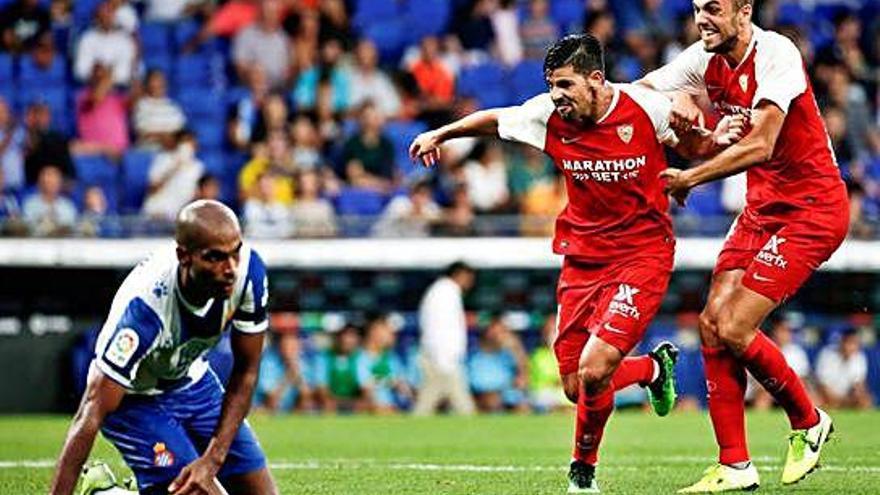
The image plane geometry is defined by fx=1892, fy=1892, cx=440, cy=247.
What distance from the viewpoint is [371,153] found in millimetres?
20062

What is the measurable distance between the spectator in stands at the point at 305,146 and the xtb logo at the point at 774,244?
34.1 ft

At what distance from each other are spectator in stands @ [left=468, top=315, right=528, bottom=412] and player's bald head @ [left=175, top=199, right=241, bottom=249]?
12202 mm

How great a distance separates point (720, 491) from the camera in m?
9.79

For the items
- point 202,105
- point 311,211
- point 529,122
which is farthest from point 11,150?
point 529,122

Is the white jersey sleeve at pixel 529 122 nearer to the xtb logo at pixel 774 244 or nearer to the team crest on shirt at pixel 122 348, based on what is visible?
the xtb logo at pixel 774 244

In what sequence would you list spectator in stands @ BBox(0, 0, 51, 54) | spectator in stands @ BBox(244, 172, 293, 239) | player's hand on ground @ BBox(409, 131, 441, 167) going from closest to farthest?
player's hand on ground @ BBox(409, 131, 441, 167) < spectator in stands @ BBox(244, 172, 293, 239) < spectator in stands @ BBox(0, 0, 51, 54)

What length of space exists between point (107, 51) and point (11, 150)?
187cm

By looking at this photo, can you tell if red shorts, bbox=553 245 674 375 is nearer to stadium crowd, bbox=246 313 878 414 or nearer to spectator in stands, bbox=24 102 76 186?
stadium crowd, bbox=246 313 878 414

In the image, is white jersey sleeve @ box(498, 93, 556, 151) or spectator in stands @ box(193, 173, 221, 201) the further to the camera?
spectator in stands @ box(193, 173, 221, 201)

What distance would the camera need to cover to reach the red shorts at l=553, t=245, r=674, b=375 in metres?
9.69

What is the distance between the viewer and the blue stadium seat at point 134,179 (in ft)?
65.1

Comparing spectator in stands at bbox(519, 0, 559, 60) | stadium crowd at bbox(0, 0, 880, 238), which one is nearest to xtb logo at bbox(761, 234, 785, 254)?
stadium crowd at bbox(0, 0, 880, 238)

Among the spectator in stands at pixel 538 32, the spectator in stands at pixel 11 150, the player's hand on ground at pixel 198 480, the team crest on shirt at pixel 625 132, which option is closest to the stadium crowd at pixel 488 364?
the spectator in stands at pixel 11 150

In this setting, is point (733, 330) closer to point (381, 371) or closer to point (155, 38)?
point (381, 371)
